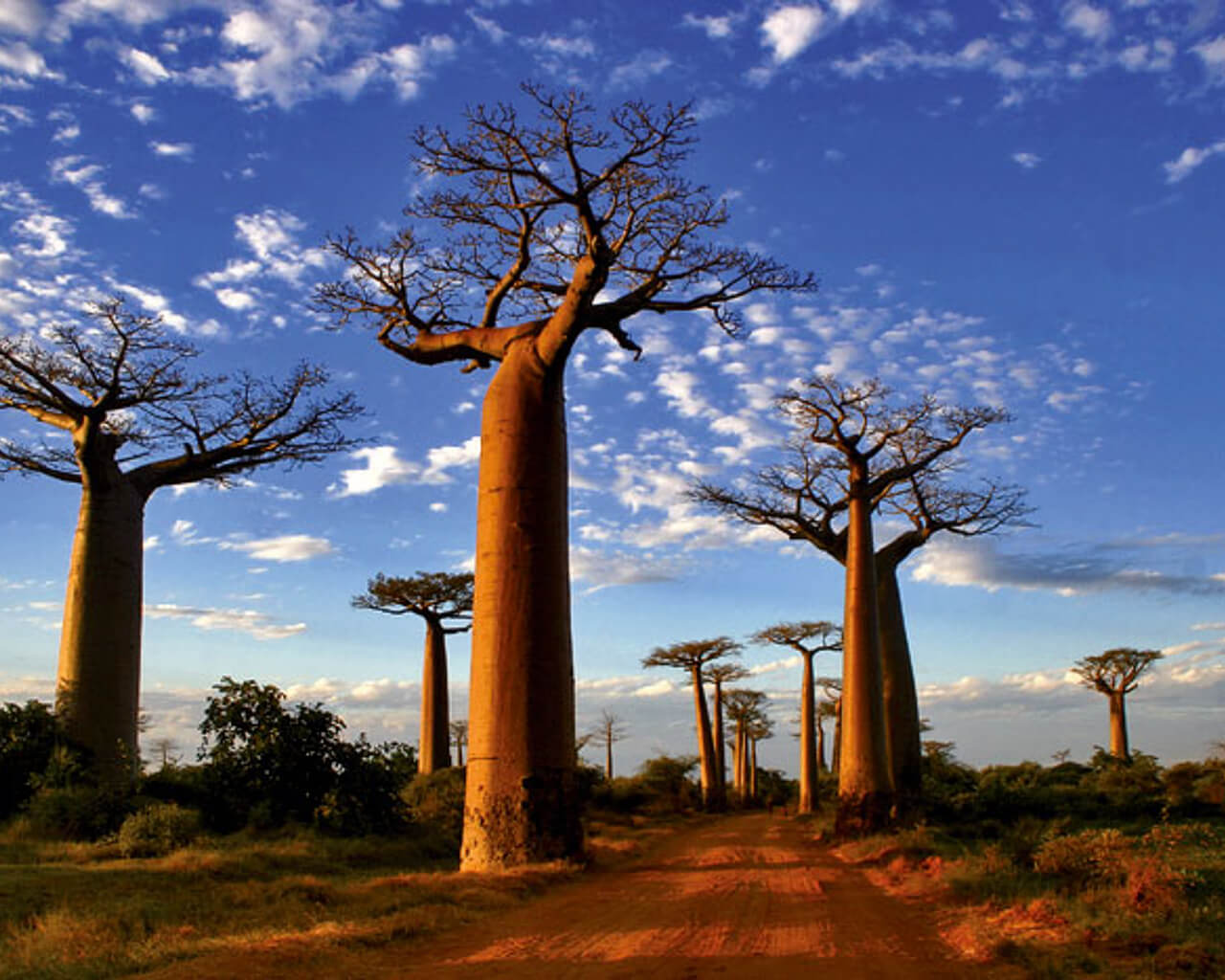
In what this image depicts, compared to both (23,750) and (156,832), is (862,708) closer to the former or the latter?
(156,832)

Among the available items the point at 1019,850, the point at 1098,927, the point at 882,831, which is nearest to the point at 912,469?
the point at 882,831

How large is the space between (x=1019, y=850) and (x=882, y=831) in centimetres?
514

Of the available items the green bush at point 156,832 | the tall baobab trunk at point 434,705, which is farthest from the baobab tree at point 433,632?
the green bush at point 156,832

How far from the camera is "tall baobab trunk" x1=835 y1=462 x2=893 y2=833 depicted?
1391 cm

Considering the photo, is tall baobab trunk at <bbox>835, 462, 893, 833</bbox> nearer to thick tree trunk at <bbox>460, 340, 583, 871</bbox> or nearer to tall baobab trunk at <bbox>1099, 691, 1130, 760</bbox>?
thick tree trunk at <bbox>460, 340, 583, 871</bbox>

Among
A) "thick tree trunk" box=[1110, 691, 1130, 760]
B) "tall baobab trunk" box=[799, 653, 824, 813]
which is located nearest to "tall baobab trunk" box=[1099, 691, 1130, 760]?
"thick tree trunk" box=[1110, 691, 1130, 760]

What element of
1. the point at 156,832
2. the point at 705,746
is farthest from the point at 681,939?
the point at 705,746

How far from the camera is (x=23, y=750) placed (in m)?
12.4

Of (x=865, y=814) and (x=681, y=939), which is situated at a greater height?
(x=681, y=939)

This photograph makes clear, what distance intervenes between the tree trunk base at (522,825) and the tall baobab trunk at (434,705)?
14942 mm

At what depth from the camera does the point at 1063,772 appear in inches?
960

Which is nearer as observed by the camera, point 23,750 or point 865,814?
point 23,750

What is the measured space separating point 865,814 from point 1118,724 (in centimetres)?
2033

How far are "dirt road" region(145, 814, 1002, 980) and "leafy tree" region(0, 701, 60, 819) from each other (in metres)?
8.49
